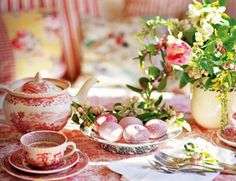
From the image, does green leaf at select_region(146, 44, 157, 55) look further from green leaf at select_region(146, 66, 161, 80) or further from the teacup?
the teacup

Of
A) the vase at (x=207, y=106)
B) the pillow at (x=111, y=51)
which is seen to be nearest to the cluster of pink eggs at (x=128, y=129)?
the vase at (x=207, y=106)

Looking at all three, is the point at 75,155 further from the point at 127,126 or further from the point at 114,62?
the point at 114,62

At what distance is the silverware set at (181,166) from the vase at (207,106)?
0.93ft

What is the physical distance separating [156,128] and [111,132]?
132mm

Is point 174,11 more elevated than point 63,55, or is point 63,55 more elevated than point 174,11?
point 174,11

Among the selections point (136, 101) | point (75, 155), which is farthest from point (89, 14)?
point (75, 155)

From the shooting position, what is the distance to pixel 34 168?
4.16 feet

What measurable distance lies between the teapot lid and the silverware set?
37 centimetres

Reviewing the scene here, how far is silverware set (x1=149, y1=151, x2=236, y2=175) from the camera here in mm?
1305

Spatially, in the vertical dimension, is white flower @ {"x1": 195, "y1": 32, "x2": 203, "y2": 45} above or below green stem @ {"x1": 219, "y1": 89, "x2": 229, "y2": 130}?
above

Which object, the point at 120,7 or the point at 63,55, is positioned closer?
the point at 63,55

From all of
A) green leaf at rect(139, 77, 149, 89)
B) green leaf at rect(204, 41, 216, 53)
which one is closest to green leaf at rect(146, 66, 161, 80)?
green leaf at rect(139, 77, 149, 89)

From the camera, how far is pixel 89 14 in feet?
10.8

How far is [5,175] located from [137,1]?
217 centimetres
